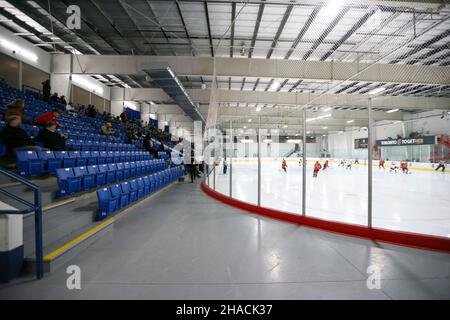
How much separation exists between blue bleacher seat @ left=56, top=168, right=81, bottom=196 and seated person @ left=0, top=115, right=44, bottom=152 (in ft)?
2.97

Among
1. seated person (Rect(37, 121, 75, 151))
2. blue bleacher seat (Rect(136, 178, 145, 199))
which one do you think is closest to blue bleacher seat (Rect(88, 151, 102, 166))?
seated person (Rect(37, 121, 75, 151))

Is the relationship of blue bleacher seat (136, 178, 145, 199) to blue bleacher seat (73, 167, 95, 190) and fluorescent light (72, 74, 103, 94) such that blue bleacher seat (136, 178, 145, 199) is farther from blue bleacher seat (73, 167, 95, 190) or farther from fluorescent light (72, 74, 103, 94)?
fluorescent light (72, 74, 103, 94)

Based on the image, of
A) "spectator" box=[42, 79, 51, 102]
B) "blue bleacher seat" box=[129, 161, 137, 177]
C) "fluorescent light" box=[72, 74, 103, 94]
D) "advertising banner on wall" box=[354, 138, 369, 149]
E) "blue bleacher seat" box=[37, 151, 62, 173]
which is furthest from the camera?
"advertising banner on wall" box=[354, 138, 369, 149]

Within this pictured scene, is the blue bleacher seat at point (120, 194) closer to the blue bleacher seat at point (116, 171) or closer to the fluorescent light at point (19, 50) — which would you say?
the blue bleacher seat at point (116, 171)

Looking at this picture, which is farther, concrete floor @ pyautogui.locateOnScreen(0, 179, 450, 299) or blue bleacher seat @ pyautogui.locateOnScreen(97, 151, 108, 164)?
blue bleacher seat @ pyautogui.locateOnScreen(97, 151, 108, 164)

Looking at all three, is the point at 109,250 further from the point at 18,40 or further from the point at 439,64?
the point at 439,64

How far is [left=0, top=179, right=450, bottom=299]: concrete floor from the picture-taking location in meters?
2.31

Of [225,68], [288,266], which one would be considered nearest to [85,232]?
[288,266]

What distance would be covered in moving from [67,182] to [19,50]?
12.6 metres

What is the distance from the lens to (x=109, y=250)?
329 cm

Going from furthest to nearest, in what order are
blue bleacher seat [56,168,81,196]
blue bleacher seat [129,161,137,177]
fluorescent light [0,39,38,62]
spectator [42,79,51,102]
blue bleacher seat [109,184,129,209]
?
1. fluorescent light [0,39,38,62]
2. spectator [42,79,51,102]
3. blue bleacher seat [129,161,137,177]
4. blue bleacher seat [109,184,129,209]
5. blue bleacher seat [56,168,81,196]

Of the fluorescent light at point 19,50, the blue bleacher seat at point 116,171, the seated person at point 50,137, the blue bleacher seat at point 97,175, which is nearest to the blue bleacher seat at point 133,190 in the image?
the blue bleacher seat at point 97,175

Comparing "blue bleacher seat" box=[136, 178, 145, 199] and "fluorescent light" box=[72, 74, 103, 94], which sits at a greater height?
"fluorescent light" box=[72, 74, 103, 94]

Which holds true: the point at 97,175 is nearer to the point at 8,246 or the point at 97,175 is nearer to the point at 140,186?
the point at 140,186
